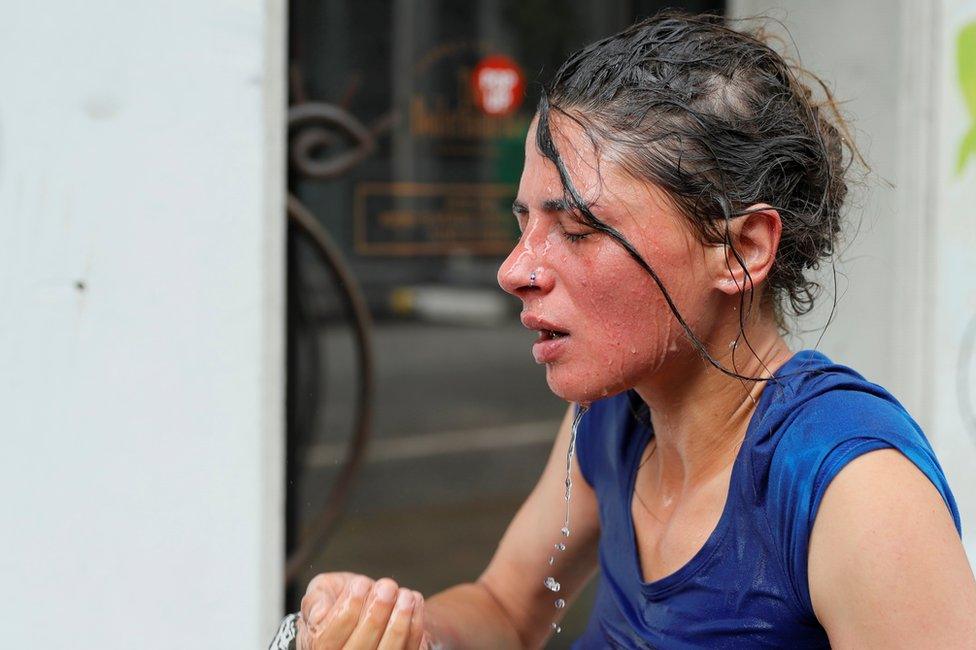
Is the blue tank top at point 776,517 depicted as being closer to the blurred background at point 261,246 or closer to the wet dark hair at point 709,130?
the wet dark hair at point 709,130

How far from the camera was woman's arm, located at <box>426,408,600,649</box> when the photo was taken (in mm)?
1696

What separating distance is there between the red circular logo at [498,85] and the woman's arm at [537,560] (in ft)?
9.31

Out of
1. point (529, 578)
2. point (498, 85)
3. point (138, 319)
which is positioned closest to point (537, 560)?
point (529, 578)

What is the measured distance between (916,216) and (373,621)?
193 cm

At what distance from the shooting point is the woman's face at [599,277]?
1316 millimetres

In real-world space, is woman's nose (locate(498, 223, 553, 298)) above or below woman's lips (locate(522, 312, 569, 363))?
above

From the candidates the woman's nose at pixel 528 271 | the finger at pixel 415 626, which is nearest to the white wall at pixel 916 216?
the woman's nose at pixel 528 271

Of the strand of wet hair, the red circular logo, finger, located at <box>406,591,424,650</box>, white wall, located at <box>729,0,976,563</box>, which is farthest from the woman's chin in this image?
the red circular logo

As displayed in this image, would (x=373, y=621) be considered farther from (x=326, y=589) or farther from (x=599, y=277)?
(x=599, y=277)

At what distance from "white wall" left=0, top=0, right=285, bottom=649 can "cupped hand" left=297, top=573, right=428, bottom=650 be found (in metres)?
0.74

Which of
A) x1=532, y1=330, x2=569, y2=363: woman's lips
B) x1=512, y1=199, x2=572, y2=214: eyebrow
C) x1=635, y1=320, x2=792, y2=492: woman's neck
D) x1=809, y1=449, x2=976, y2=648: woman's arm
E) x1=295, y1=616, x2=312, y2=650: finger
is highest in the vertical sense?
x1=512, y1=199, x2=572, y2=214: eyebrow

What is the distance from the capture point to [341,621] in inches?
51.8

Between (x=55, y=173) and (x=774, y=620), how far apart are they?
4.50 ft

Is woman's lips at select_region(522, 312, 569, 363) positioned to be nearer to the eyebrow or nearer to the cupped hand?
the eyebrow
